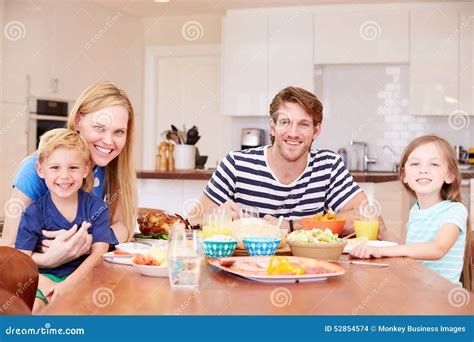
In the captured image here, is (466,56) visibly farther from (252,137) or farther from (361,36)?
(252,137)

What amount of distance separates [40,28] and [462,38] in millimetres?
→ 3703

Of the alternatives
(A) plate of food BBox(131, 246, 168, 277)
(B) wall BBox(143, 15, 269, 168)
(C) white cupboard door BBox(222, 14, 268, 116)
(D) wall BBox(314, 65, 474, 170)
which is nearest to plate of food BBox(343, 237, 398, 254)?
(A) plate of food BBox(131, 246, 168, 277)

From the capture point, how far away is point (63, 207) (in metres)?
1.86

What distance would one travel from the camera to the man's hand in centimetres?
169

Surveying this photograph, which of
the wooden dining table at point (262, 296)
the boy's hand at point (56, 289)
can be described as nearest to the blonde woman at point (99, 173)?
the boy's hand at point (56, 289)

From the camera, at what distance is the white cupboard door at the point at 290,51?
242 inches

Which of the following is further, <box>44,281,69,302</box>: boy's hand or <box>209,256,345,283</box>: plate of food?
<box>44,281,69,302</box>: boy's hand

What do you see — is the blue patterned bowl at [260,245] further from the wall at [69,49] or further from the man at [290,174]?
the wall at [69,49]

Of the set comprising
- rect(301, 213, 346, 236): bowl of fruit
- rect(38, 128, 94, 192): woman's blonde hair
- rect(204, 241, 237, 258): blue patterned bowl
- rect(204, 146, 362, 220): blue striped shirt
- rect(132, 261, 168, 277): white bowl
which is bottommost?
rect(132, 261, 168, 277): white bowl

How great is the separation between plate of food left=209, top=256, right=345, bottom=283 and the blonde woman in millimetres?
479

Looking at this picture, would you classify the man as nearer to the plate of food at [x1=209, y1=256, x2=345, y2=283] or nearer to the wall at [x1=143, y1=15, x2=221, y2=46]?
the plate of food at [x1=209, y1=256, x2=345, y2=283]

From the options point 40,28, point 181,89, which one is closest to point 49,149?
point 40,28

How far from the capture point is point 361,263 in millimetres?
1616
